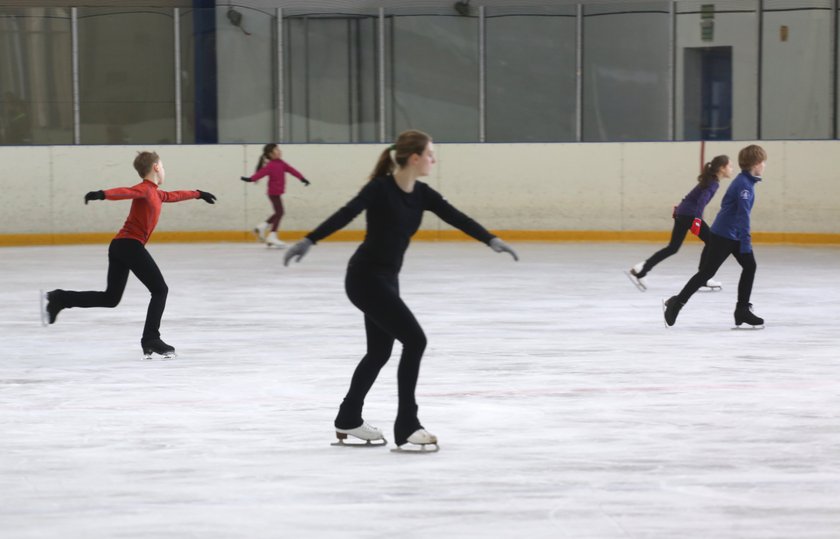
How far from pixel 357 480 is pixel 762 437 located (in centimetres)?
178

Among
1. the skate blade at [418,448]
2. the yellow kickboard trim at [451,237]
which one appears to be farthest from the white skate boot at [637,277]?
the skate blade at [418,448]

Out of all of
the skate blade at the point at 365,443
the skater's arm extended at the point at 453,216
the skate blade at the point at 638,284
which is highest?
the skater's arm extended at the point at 453,216

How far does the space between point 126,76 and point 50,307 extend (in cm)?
1082

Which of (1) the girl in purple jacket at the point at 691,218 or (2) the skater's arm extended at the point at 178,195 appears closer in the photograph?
(2) the skater's arm extended at the point at 178,195

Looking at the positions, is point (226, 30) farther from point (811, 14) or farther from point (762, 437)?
point (762, 437)

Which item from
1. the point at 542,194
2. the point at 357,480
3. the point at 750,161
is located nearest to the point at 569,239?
the point at 542,194

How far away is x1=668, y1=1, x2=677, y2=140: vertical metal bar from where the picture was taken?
62.6 feet

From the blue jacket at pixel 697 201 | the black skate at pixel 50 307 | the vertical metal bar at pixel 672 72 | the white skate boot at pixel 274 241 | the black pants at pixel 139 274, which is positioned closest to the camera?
the black pants at pixel 139 274

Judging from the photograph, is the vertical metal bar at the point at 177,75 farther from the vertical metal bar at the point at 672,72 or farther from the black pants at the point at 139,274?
the black pants at the point at 139,274

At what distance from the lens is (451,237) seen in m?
19.5

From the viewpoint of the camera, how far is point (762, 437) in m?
5.95

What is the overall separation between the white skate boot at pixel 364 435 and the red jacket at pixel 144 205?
2.90 meters

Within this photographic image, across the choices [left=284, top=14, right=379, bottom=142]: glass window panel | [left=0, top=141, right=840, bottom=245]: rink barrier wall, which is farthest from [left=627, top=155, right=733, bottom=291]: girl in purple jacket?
[left=284, top=14, right=379, bottom=142]: glass window panel

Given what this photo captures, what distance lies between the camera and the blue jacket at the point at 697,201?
12.4 metres
